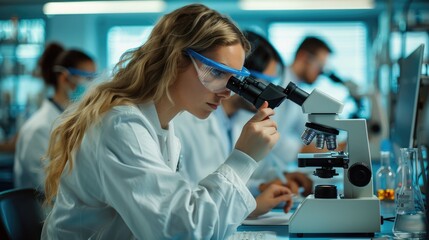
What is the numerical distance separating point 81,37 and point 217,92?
567cm

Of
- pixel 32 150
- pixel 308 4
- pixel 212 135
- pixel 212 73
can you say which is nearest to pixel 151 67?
pixel 212 73

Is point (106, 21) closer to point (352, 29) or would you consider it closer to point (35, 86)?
point (35, 86)

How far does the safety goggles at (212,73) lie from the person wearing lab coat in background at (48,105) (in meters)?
1.83

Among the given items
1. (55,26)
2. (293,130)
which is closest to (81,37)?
(55,26)

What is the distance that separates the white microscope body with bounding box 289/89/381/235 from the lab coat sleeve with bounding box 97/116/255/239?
0.22m

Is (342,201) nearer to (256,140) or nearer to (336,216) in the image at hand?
(336,216)

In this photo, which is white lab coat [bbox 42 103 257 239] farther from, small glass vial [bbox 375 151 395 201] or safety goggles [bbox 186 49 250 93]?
small glass vial [bbox 375 151 395 201]

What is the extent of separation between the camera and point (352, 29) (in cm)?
684

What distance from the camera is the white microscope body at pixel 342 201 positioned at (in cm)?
157

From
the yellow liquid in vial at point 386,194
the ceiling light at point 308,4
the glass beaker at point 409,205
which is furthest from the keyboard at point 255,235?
the ceiling light at point 308,4

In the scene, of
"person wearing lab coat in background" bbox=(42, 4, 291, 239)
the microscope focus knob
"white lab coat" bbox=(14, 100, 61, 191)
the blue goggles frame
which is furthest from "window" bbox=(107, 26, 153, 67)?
the microscope focus knob

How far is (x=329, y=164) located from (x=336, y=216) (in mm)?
145

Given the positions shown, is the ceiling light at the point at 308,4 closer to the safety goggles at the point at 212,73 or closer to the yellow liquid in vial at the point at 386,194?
the yellow liquid in vial at the point at 386,194

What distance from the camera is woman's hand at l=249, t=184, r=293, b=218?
1.89 metres
